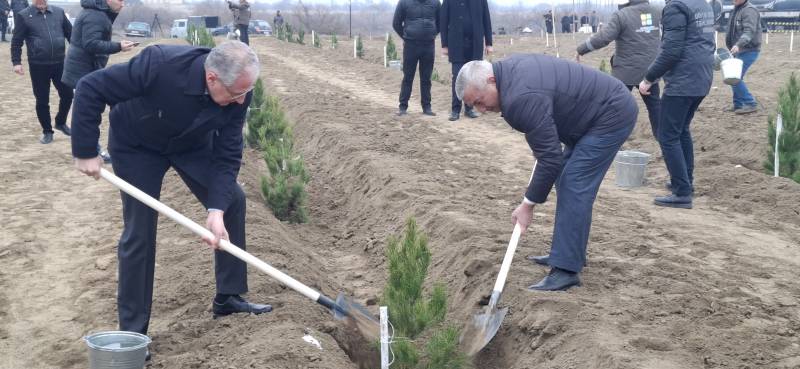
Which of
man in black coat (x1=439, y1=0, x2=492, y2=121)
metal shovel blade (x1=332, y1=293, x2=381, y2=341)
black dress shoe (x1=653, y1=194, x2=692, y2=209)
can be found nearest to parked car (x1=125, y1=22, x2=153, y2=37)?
man in black coat (x1=439, y1=0, x2=492, y2=121)

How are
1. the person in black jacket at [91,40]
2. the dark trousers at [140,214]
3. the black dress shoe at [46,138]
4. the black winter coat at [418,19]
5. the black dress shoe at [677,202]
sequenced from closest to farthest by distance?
the dark trousers at [140,214], the black dress shoe at [677,202], the person in black jacket at [91,40], the black dress shoe at [46,138], the black winter coat at [418,19]

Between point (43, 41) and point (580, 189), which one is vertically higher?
point (43, 41)

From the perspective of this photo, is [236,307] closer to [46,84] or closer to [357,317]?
[357,317]

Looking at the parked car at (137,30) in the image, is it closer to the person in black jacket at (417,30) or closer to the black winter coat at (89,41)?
the person in black jacket at (417,30)

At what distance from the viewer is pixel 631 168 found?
852 centimetres

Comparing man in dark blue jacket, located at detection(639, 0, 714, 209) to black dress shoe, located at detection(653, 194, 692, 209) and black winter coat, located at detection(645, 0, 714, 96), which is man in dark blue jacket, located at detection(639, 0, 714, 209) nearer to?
black winter coat, located at detection(645, 0, 714, 96)

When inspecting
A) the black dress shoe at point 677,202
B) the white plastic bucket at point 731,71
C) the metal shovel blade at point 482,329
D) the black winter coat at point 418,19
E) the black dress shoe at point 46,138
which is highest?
the black winter coat at point 418,19

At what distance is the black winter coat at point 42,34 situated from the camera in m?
9.91

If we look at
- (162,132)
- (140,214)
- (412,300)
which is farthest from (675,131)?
(140,214)

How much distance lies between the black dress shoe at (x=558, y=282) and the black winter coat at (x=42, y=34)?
6951 millimetres

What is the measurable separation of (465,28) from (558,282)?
6.78m

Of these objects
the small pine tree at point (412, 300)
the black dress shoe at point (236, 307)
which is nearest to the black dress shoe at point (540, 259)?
the small pine tree at point (412, 300)

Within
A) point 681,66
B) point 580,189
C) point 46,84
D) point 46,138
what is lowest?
point 46,138

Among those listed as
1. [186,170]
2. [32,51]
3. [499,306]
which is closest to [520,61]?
[499,306]
